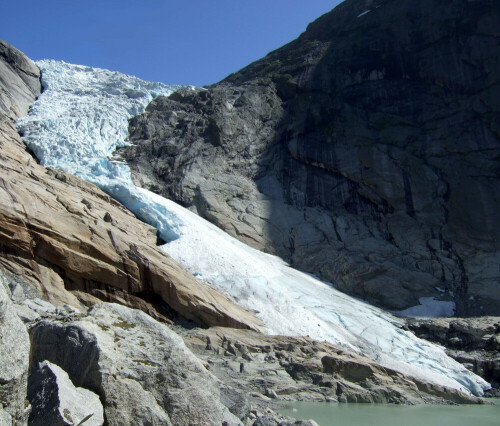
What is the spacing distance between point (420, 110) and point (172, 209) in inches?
796

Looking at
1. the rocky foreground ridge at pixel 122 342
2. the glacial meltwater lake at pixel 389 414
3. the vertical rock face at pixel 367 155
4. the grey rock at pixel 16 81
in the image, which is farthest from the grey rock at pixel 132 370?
the grey rock at pixel 16 81

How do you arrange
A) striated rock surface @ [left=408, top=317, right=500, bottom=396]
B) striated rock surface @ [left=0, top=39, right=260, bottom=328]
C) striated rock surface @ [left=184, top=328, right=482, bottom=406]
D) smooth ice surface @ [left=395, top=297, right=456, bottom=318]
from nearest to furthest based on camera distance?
striated rock surface @ [left=184, top=328, right=482, bottom=406] < striated rock surface @ [left=0, top=39, right=260, bottom=328] < striated rock surface @ [left=408, top=317, right=500, bottom=396] < smooth ice surface @ [left=395, top=297, right=456, bottom=318]

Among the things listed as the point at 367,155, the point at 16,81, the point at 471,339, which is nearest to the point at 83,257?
the point at 471,339

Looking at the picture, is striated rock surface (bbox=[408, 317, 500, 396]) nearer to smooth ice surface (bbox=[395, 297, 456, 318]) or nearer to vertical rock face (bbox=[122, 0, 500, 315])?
smooth ice surface (bbox=[395, 297, 456, 318])

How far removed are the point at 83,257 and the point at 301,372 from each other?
23.2ft

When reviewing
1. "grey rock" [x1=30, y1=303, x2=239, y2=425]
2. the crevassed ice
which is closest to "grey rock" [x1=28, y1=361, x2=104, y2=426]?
"grey rock" [x1=30, y1=303, x2=239, y2=425]

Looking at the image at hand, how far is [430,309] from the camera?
25.8m

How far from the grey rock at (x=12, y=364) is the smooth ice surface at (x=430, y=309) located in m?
22.9

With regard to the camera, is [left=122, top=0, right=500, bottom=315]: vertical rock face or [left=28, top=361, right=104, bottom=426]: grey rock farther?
[left=122, top=0, right=500, bottom=315]: vertical rock face

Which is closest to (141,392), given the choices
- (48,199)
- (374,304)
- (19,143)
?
(48,199)

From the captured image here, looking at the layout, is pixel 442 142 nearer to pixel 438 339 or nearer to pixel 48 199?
pixel 438 339

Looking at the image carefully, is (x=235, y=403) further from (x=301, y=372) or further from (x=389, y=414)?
(x=301, y=372)

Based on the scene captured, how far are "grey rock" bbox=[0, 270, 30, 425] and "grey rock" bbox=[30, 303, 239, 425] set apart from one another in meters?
1.33

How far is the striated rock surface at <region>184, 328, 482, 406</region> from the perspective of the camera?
530 inches
